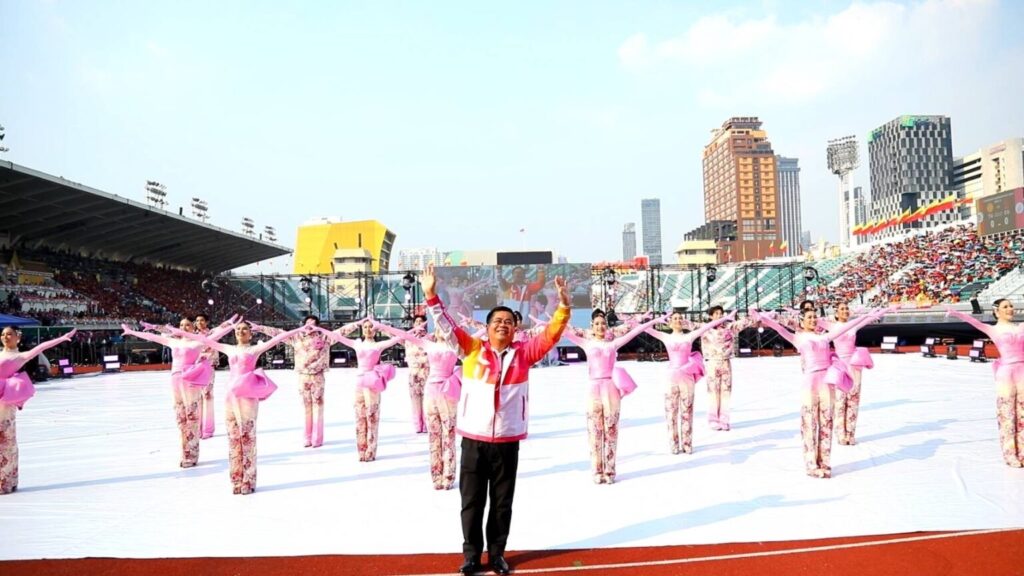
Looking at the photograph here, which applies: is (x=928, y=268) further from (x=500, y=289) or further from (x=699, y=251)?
(x=699, y=251)

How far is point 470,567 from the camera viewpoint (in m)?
3.89

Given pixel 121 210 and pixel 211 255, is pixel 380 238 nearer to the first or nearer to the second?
pixel 211 255

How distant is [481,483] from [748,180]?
146137 mm

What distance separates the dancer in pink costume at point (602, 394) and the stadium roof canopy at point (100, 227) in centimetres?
2443

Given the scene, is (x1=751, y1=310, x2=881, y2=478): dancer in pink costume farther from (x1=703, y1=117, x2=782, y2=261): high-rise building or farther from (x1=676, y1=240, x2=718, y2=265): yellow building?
(x1=703, y1=117, x2=782, y2=261): high-rise building

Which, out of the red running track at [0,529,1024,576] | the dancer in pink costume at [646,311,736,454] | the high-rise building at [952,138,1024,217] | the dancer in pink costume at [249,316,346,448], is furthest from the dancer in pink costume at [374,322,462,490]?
the high-rise building at [952,138,1024,217]

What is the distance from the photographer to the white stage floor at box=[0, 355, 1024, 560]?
465 centimetres

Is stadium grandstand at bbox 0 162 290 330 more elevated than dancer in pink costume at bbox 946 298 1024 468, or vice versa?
stadium grandstand at bbox 0 162 290 330

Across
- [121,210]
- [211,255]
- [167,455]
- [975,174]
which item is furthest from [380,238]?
[975,174]

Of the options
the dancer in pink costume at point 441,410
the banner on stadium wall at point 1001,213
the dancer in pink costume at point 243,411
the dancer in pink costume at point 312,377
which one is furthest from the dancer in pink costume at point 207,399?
the banner on stadium wall at point 1001,213

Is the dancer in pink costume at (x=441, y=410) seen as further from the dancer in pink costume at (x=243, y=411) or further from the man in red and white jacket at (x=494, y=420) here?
the man in red and white jacket at (x=494, y=420)

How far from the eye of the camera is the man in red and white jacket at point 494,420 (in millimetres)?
3867

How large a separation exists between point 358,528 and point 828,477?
14.0 feet

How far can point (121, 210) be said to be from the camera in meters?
30.2
